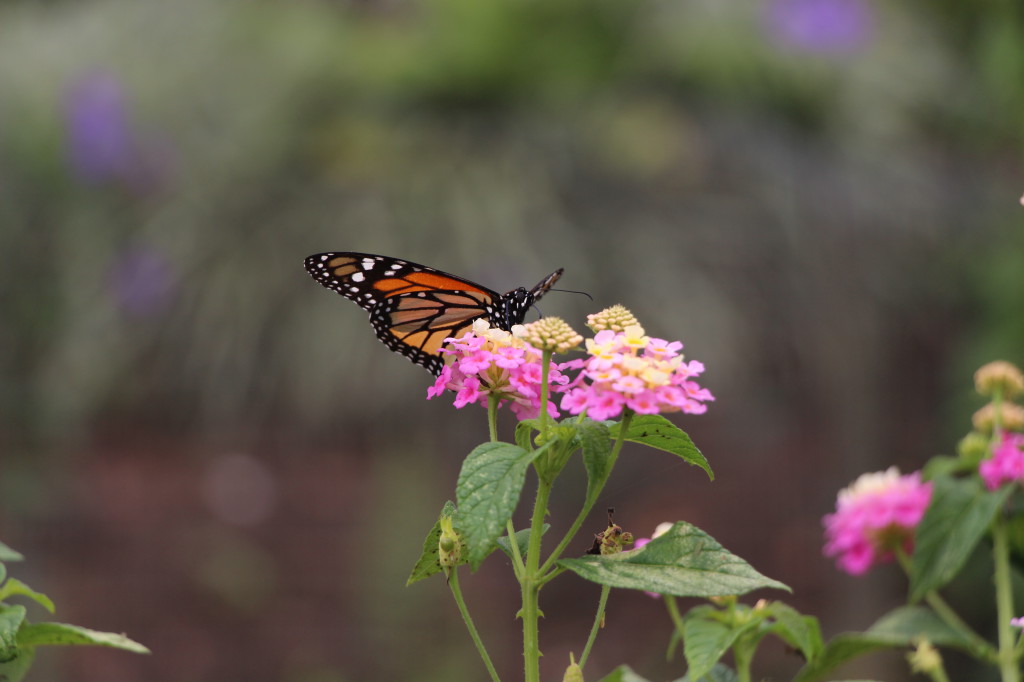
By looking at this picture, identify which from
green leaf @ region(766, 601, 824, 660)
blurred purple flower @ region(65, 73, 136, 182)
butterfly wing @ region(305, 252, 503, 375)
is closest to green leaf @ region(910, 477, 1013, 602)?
green leaf @ region(766, 601, 824, 660)

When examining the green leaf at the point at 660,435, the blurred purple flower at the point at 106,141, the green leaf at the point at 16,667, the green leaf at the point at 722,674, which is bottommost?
the green leaf at the point at 16,667

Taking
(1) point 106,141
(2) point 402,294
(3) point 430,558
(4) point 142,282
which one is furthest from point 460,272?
(3) point 430,558

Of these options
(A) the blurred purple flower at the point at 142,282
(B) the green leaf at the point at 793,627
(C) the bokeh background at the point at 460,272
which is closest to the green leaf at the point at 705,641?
(B) the green leaf at the point at 793,627

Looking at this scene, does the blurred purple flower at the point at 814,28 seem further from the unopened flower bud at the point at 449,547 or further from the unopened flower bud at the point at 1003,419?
the unopened flower bud at the point at 449,547

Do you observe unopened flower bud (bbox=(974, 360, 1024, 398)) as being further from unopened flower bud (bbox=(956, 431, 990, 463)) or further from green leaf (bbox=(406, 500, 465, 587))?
green leaf (bbox=(406, 500, 465, 587))

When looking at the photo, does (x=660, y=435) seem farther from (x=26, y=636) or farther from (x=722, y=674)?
(x=26, y=636)

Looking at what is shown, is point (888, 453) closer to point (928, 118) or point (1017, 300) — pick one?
point (1017, 300)
